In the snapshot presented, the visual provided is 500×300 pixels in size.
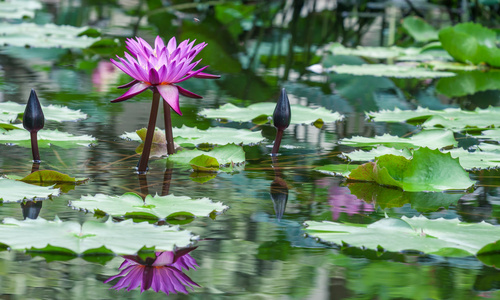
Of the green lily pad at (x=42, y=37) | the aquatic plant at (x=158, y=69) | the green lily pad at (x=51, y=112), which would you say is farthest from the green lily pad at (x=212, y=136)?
the green lily pad at (x=42, y=37)

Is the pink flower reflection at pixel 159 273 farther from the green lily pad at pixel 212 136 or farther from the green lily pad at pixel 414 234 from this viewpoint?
the green lily pad at pixel 212 136

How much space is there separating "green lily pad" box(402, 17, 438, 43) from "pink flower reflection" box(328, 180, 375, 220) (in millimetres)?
3549

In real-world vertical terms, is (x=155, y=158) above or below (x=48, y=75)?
below

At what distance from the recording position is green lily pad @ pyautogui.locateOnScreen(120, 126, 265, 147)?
188 cm

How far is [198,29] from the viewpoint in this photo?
483 cm

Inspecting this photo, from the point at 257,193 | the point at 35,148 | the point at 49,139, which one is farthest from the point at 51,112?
the point at 257,193

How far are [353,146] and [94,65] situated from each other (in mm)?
1786

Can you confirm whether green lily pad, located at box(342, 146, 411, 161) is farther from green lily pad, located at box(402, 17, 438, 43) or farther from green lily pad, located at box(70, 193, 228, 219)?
green lily pad, located at box(402, 17, 438, 43)

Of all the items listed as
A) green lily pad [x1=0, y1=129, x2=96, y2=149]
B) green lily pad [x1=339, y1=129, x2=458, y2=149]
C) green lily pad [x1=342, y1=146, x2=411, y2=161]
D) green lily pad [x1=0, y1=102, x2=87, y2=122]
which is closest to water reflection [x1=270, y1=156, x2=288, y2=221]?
green lily pad [x1=342, y1=146, x2=411, y2=161]

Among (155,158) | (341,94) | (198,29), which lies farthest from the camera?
(198,29)

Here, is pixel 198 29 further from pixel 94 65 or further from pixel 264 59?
pixel 94 65

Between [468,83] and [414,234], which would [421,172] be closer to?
[414,234]

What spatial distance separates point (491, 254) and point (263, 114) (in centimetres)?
119

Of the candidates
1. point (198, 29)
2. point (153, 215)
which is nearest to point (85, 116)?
point (153, 215)
